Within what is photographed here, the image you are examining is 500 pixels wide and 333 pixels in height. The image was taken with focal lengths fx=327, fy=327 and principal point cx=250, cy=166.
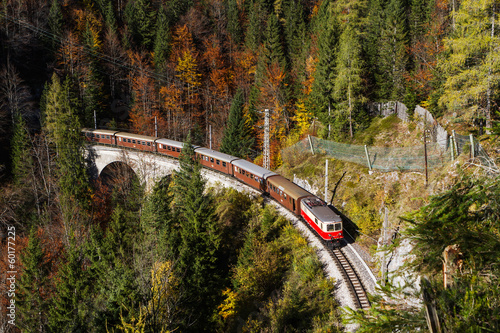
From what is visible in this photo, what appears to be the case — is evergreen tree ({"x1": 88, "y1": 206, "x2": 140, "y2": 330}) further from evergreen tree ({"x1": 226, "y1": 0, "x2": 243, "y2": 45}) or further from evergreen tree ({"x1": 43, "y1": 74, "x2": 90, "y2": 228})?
evergreen tree ({"x1": 226, "y1": 0, "x2": 243, "y2": 45})

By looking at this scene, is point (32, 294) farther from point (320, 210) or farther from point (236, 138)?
point (236, 138)

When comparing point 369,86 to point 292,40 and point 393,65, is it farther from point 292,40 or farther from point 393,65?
point 292,40

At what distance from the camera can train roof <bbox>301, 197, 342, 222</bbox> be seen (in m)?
19.7

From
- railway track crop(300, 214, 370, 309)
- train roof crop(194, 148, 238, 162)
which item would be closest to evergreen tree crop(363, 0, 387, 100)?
train roof crop(194, 148, 238, 162)

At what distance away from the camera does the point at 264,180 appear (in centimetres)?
2720

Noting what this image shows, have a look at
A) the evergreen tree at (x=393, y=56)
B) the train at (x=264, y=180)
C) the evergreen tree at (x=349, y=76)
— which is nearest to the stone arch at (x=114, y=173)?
the train at (x=264, y=180)

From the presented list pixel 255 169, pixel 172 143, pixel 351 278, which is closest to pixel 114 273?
pixel 351 278

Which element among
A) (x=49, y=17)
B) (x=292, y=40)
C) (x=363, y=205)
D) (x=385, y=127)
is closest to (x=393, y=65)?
(x=385, y=127)

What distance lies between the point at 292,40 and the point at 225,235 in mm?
38771

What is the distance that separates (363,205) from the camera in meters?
23.3

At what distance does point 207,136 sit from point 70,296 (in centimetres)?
3516

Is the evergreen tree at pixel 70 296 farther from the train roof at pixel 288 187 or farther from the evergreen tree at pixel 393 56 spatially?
the evergreen tree at pixel 393 56

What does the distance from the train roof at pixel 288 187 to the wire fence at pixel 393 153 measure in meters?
5.63

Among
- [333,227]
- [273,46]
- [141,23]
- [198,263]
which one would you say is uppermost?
[141,23]
